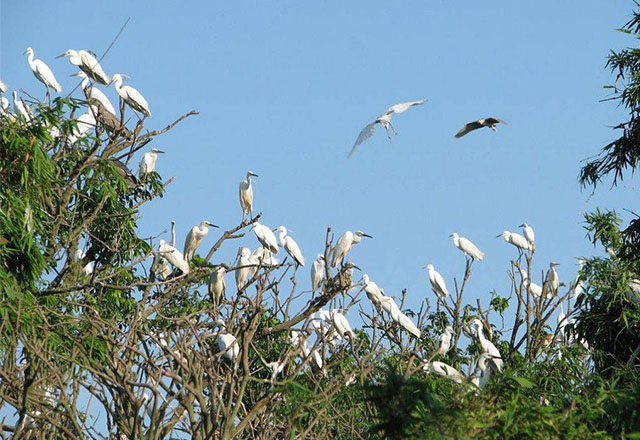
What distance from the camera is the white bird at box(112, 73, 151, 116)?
11.2 m

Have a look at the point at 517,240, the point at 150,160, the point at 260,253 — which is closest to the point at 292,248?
the point at 260,253

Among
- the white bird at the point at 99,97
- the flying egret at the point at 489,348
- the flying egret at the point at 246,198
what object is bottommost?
the flying egret at the point at 489,348

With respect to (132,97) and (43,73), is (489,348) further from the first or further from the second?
(43,73)

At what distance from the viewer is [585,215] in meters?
11.7

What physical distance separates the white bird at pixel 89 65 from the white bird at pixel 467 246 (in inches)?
217

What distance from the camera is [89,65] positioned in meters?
11.0

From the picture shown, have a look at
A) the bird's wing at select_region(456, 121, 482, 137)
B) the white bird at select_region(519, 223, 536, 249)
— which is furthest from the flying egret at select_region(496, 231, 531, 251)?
the bird's wing at select_region(456, 121, 482, 137)

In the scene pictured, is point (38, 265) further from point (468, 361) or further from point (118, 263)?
point (468, 361)

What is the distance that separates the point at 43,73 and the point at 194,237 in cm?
323

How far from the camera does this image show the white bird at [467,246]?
1363cm

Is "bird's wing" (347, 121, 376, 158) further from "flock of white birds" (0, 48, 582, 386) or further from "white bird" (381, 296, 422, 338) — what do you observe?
"white bird" (381, 296, 422, 338)

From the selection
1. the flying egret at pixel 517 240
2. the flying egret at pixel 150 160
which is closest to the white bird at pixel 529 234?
the flying egret at pixel 517 240

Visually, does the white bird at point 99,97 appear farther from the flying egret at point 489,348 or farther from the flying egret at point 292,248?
the flying egret at point 489,348

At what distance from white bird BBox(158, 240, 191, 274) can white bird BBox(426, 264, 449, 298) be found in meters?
3.83
